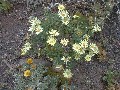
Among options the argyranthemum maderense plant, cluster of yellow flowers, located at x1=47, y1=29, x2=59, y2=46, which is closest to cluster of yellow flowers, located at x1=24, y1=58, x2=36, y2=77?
the argyranthemum maderense plant

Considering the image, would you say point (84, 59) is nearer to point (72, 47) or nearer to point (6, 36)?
point (72, 47)

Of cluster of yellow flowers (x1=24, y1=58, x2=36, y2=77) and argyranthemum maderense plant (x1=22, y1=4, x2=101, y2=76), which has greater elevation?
argyranthemum maderense plant (x1=22, y1=4, x2=101, y2=76)

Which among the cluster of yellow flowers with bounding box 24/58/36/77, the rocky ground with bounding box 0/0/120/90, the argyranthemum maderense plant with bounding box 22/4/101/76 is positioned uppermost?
the argyranthemum maderense plant with bounding box 22/4/101/76

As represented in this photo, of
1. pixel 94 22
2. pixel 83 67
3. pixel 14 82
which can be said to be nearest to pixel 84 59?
pixel 83 67

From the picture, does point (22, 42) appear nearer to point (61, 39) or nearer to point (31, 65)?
point (31, 65)

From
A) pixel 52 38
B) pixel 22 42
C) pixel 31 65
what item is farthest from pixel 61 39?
pixel 22 42

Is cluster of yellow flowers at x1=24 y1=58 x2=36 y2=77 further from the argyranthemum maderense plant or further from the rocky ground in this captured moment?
the rocky ground
